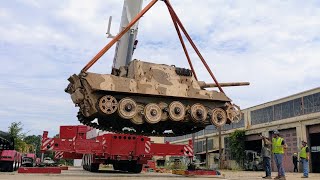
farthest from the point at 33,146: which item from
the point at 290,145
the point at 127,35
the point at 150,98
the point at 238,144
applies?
the point at 150,98

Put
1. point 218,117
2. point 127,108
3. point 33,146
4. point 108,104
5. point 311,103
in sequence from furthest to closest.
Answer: point 33,146, point 311,103, point 218,117, point 127,108, point 108,104

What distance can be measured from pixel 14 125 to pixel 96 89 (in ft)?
104

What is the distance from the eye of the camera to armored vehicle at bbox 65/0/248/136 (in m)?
10.7

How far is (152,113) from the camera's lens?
36.1 feet

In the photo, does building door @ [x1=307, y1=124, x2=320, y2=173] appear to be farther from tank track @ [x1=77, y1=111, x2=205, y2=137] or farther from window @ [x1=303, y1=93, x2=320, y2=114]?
tank track @ [x1=77, y1=111, x2=205, y2=137]

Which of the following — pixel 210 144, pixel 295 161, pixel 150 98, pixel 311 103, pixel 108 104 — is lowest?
pixel 295 161

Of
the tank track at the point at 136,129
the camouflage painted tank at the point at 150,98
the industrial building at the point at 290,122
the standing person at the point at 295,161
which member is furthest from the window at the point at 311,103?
the camouflage painted tank at the point at 150,98

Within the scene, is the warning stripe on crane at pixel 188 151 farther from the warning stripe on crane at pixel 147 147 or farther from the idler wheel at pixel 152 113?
the idler wheel at pixel 152 113

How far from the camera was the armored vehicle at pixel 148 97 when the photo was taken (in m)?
10.7

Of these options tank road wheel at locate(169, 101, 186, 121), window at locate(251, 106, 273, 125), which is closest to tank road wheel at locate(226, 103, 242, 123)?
tank road wheel at locate(169, 101, 186, 121)

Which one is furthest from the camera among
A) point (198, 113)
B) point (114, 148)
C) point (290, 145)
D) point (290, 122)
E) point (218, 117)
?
point (290, 145)

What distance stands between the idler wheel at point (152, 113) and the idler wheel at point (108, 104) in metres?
0.95

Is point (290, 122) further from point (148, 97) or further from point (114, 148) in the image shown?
point (148, 97)

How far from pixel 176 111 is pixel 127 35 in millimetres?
3863
